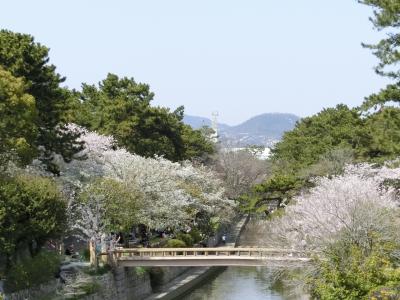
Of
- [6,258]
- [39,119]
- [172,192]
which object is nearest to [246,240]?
[172,192]

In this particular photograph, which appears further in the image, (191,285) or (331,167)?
(331,167)

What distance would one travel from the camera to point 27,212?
28125mm

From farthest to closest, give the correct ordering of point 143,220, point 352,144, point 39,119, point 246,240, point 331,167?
point 246,240 < point 352,144 < point 331,167 < point 143,220 < point 39,119

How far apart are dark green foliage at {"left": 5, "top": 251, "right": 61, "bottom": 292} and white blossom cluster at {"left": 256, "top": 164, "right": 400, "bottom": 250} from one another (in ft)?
38.4

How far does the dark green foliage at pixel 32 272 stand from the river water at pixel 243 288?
39.9 feet

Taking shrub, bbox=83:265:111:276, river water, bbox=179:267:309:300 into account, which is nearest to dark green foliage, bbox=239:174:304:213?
river water, bbox=179:267:309:300

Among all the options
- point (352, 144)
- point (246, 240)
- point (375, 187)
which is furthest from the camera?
point (246, 240)

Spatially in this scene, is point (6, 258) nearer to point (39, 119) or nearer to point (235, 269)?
point (39, 119)

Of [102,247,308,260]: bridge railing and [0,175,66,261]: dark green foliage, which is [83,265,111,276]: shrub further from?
[0,175,66,261]: dark green foliage

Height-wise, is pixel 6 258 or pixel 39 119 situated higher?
pixel 39 119

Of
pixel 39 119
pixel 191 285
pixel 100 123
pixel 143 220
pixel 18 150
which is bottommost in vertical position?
pixel 191 285

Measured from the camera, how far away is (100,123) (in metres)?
54.7

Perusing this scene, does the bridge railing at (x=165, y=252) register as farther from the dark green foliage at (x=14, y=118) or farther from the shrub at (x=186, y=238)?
the shrub at (x=186, y=238)

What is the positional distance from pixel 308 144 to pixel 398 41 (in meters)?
41.9
